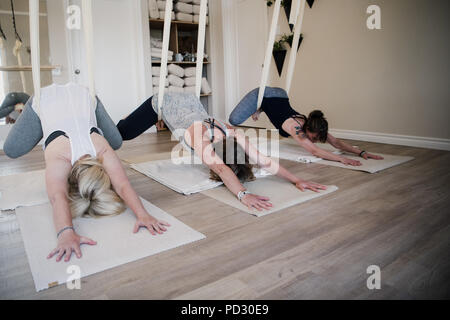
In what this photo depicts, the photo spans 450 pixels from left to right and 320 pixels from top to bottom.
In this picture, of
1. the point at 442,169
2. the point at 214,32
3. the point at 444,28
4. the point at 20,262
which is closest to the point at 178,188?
the point at 20,262

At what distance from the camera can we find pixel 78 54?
181 inches

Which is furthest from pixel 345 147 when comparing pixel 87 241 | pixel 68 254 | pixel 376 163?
pixel 68 254

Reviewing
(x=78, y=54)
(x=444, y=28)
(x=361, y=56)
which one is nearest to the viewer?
(x=444, y=28)

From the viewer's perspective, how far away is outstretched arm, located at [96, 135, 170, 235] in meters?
1.54

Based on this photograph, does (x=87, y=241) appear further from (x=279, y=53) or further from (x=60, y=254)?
(x=279, y=53)

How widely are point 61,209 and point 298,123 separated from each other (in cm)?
214

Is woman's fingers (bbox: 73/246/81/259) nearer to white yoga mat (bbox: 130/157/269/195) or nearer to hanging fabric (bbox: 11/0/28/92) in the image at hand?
white yoga mat (bbox: 130/157/269/195)

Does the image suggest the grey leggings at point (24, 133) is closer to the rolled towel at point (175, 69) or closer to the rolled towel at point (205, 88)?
the rolled towel at point (175, 69)

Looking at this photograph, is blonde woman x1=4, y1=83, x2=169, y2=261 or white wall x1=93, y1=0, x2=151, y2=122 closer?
blonde woman x1=4, y1=83, x2=169, y2=261

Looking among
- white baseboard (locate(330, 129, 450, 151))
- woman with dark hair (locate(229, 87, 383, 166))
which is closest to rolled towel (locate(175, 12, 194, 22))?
woman with dark hair (locate(229, 87, 383, 166))

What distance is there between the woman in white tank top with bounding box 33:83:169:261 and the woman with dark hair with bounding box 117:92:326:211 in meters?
0.55

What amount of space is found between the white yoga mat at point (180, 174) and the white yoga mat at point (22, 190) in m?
0.78
